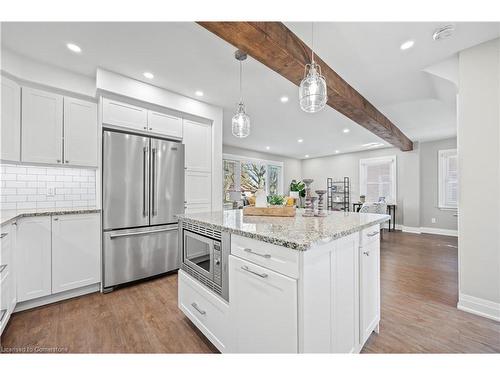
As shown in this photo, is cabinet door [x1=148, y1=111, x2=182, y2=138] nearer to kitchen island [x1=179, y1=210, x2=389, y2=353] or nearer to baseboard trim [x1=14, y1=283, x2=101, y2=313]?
kitchen island [x1=179, y1=210, x2=389, y2=353]

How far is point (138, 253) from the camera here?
2.65 m

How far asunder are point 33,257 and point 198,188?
1.88 meters

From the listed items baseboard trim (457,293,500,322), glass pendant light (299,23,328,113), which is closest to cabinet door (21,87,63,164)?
glass pendant light (299,23,328,113)

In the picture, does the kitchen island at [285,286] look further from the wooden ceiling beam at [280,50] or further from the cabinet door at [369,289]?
the wooden ceiling beam at [280,50]

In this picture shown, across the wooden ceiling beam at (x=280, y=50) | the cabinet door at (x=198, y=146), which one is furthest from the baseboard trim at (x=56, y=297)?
the wooden ceiling beam at (x=280, y=50)

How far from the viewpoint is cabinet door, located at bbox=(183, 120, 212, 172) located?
124 inches

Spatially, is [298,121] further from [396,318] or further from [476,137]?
[396,318]

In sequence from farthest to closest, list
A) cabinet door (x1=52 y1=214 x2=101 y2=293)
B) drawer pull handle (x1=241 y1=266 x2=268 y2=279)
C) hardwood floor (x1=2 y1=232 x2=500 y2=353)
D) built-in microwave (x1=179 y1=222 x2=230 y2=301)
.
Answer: cabinet door (x1=52 y1=214 x2=101 y2=293), hardwood floor (x1=2 y1=232 x2=500 y2=353), built-in microwave (x1=179 y1=222 x2=230 y2=301), drawer pull handle (x1=241 y1=266 x2=268 y2=279)

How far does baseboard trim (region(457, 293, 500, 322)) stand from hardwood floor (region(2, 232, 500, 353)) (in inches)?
2.4

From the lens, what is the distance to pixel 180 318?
194 cm

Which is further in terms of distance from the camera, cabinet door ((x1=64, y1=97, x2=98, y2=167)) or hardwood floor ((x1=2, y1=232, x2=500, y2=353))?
cabinet door ((x1=64, y1=97, x2=98, y2=167))

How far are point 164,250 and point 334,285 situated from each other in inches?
92.0

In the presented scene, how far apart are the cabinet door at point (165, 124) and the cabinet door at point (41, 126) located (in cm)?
94
